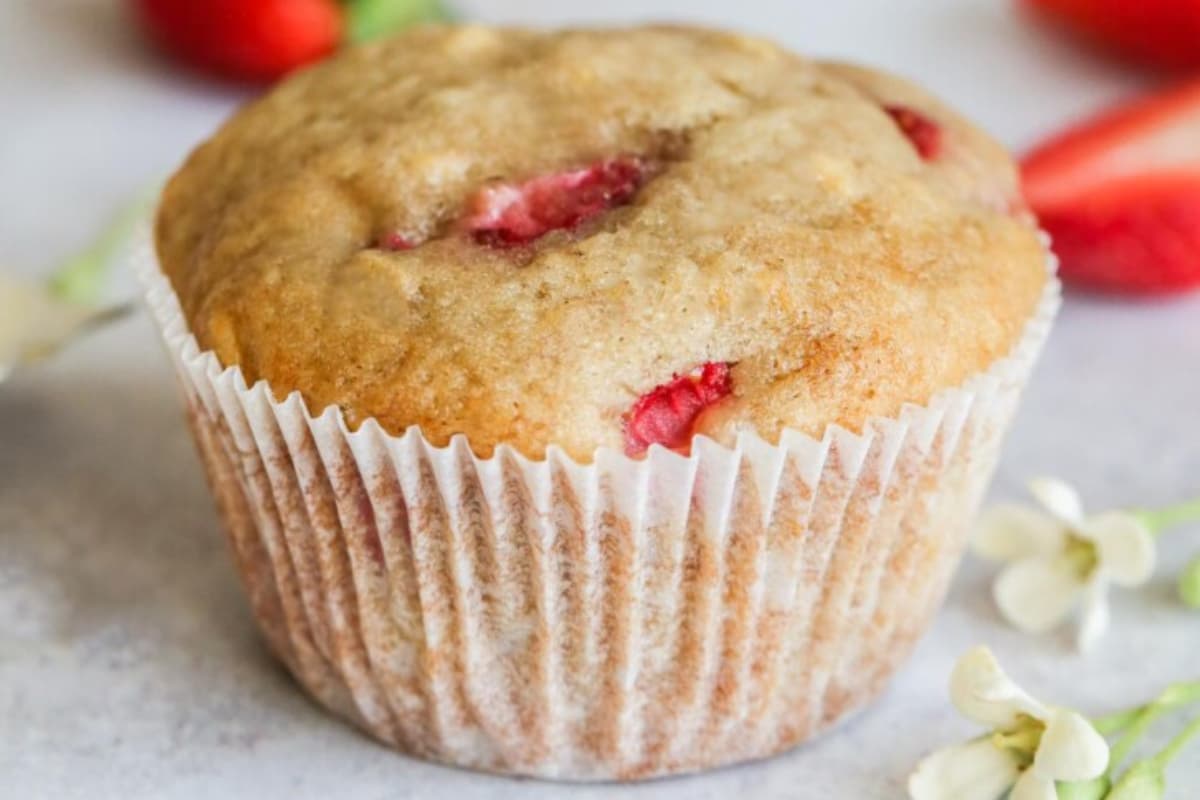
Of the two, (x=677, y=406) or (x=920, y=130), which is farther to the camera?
(x=920, y=130)

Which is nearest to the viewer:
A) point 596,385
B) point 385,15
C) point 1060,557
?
point 596,385

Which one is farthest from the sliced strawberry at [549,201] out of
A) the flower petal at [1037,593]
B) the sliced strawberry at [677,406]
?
the flower petal at [1037,593]

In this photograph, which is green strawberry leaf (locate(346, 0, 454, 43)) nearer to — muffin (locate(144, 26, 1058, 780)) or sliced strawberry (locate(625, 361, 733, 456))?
muffin (locate(144, 26, 1058, 780))

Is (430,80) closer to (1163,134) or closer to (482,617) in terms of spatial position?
(482,617)

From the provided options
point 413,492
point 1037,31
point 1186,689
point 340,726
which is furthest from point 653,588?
point 1037,31

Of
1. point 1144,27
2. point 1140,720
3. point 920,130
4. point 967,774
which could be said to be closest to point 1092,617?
point 1140,720

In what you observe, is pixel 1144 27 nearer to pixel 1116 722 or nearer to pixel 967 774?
pixel 1116 722
